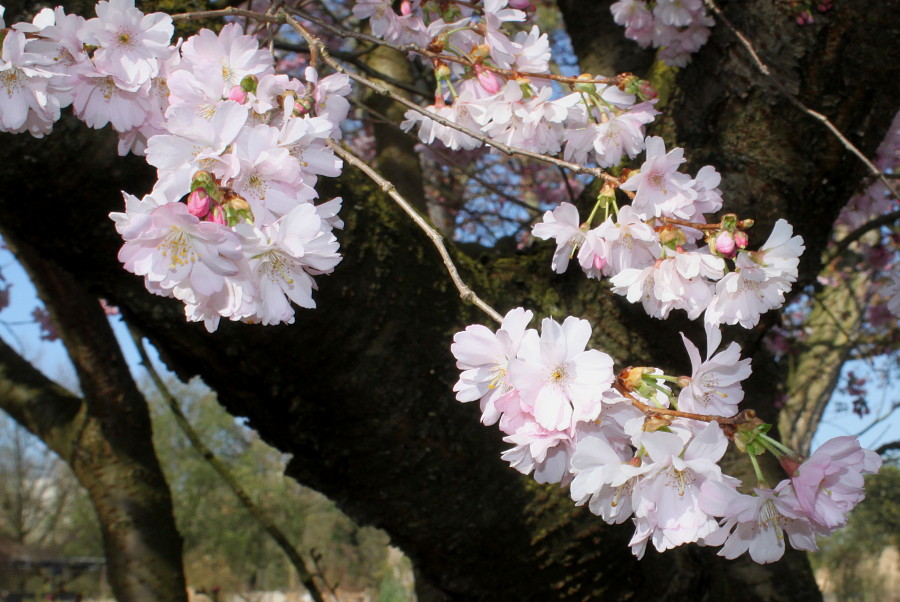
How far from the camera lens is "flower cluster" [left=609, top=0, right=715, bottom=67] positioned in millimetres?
1673

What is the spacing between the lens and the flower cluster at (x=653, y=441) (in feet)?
2.65

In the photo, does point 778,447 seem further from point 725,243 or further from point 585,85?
point 585,85

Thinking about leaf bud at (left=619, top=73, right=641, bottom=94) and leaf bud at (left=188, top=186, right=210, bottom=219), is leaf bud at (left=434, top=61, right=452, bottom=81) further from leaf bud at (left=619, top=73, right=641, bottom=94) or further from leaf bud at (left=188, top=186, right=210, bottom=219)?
leaf bud at (left=188, top=186, right=210, bottom=219)

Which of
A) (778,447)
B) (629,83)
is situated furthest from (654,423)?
(629,83)

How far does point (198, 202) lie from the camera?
740 millimetres

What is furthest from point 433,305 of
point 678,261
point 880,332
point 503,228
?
point 880,332

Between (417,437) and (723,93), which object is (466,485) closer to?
(417,437)

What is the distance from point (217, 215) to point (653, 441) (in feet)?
1.84

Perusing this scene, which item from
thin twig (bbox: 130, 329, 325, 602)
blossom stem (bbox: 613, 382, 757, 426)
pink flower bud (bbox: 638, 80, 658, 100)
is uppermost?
pink flower bud (bbox: 638, 80, 658, 100)

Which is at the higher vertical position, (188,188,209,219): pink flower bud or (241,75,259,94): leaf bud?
(241,75,259,94): leaf bud

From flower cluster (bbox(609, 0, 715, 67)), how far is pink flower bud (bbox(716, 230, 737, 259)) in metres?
0.88

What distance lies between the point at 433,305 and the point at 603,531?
2.30 feet

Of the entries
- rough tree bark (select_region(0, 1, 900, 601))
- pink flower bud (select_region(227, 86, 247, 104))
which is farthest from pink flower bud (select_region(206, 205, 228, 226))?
rough tree bark (select_region(0, 1, 900, 601))

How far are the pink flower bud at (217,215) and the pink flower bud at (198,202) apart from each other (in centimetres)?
2
